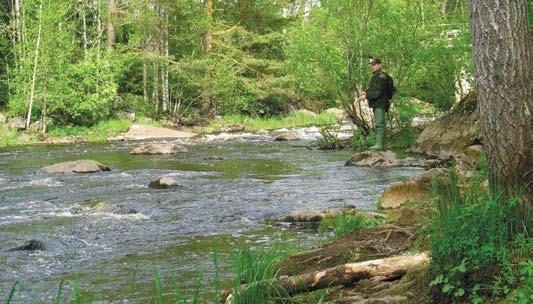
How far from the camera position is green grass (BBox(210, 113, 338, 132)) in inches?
1328

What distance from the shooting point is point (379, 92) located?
53.0ft

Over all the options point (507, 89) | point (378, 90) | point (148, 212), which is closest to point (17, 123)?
point (378, 90)

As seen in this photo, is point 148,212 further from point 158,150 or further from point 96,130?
point 96,130

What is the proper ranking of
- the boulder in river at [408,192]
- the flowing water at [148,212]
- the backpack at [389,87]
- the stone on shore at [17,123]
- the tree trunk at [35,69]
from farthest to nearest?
1. the stone on shore at [17,123]
2. the tree trunk at [35,69]
3. the backpack at [389,87]
4. the boulder in river at [408,192]
5. the flowing water at [148,212]

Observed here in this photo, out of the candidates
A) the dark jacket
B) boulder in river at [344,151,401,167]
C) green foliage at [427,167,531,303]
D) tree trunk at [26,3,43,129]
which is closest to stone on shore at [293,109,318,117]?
tree trunk at [26,3,43,129]

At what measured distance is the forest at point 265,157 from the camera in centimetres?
439

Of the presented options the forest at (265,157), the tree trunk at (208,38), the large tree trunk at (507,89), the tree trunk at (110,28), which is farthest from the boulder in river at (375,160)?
the tree trunk at (208,38)

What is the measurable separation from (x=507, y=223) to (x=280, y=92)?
32634mm

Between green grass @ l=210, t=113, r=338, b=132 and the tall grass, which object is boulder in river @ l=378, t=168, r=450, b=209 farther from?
the tall grass

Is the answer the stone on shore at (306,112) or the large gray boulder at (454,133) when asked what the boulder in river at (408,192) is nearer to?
the large gray boulder at (454,133)

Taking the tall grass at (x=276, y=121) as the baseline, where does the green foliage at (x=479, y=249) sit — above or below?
above

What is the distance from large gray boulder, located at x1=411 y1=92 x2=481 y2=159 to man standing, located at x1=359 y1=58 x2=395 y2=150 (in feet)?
4.26

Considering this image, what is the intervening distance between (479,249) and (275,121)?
31.8m

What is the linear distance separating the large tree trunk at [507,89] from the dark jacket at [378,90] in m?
11.6
